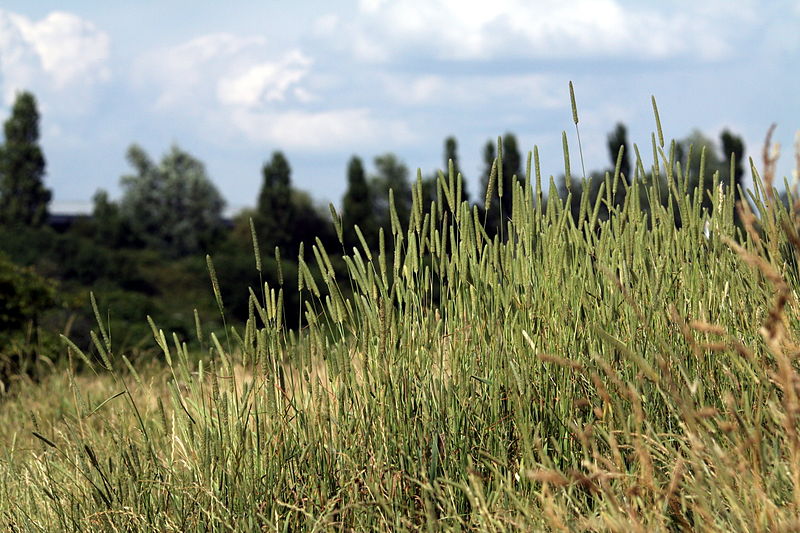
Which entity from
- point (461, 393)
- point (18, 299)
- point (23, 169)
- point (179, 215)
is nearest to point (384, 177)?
point (179, 215)

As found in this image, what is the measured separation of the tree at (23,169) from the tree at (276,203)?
35.8 feet

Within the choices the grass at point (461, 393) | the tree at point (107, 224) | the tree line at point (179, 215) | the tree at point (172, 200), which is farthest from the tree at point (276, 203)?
the grass at point (461, 393)

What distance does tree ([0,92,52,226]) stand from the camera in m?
40.3

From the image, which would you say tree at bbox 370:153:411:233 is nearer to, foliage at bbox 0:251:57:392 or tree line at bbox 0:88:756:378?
tree line at bbox 0:88:756:378

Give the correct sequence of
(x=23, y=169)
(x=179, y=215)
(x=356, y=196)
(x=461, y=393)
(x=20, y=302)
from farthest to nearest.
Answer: (x=179, y=215) → (x=23, y=169) → (x=356, y=196) → (x=20, y=302) → (x=461, y=393)

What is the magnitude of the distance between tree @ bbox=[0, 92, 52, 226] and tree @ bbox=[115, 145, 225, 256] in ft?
23.4

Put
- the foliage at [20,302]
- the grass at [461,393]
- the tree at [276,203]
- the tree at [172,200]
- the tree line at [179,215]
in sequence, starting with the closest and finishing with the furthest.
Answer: the grass at [461,393] → the foliage at [20,302] → the tree line at [179,215] → the tree at [276,203] → the tree at [172,200]

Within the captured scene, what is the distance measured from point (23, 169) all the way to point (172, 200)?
33.2 ft

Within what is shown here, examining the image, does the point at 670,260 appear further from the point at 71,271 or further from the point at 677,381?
the point at 71,271

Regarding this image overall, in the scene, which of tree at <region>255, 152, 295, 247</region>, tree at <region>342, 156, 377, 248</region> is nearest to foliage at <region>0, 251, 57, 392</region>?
tree at <region>342, 156, 377, 248</region>

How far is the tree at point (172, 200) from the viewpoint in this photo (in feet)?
158

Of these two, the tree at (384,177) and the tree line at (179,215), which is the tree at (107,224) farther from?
the tree at (384,177)

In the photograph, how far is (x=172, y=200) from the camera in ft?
164

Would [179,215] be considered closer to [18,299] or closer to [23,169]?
[23,169]
